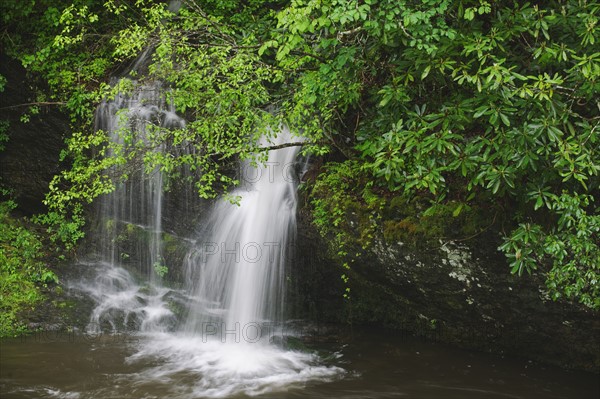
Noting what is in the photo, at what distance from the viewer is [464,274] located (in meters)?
6.52

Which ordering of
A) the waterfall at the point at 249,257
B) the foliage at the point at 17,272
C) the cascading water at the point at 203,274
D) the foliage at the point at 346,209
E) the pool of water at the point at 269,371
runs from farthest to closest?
the foliage at the point at 17,272 < the waterfall at the point at 249,257 < the cascading water at the point at 203,274 < the foliage at the point at 346,209 < the pool of water at the point at 269,371

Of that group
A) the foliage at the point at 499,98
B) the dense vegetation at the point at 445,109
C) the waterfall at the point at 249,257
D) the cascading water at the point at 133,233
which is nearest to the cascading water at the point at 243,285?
the waterfall at the point at 249,257

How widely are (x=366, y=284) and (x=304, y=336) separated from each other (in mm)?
1120

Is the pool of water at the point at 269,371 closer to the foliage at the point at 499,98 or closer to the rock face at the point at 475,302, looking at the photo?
the rock face at the point at 475,302

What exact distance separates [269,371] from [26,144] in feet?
18.3

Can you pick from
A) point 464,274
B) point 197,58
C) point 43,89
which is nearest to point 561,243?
point 464,274

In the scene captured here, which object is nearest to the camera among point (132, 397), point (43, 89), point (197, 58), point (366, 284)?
point (132, 397)

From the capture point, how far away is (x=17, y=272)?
8.53m

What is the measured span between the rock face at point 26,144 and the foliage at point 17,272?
35 cm

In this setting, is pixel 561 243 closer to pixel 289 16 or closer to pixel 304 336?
pixel 289 16

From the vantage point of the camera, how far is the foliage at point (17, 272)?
7.88 meters

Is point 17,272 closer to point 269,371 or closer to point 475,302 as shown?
point 269,371

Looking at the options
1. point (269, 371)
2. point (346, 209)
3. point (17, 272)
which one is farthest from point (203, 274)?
point (17, 272)

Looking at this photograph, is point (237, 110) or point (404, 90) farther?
point (237, 110)
